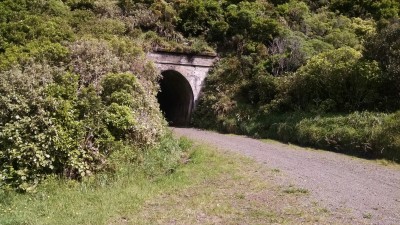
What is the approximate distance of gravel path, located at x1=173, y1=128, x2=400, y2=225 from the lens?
7.67 metres

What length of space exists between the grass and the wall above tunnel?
13.8 metres

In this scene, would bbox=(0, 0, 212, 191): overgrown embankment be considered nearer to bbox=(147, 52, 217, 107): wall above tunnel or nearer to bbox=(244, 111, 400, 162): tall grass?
bbox=(244, 111, 400, 162): tall grass

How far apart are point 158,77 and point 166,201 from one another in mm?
9552

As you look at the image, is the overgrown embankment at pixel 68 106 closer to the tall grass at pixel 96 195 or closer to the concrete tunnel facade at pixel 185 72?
the tall grass at pixel 96 195

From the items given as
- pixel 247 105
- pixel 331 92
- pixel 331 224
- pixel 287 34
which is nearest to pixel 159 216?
pixel 331 224

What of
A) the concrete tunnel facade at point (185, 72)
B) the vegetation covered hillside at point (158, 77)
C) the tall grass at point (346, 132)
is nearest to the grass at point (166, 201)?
the vegetation covered hillside at point (158, 77)

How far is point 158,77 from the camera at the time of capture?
676 inches

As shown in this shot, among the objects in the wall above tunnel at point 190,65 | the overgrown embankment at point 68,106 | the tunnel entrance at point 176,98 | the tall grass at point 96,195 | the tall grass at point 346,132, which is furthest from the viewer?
the tunnel entrance at point 176,98

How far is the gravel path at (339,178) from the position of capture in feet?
25.2

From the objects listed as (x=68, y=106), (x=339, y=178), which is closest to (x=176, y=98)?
(x=68, y=106)

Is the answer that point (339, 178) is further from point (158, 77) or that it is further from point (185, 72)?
point (185, 72)

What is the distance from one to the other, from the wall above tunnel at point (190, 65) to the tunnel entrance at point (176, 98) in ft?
1.23

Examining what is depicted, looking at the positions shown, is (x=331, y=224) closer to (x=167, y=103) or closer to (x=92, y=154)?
(x=92, y=154)

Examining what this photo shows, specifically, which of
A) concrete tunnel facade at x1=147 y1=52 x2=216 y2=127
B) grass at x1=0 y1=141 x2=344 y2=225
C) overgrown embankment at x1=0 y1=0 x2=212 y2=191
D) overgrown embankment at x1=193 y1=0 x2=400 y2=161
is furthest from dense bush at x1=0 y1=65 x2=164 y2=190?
concrete tunnel facade at x1=147 y1=52 x2=216 y2=127
